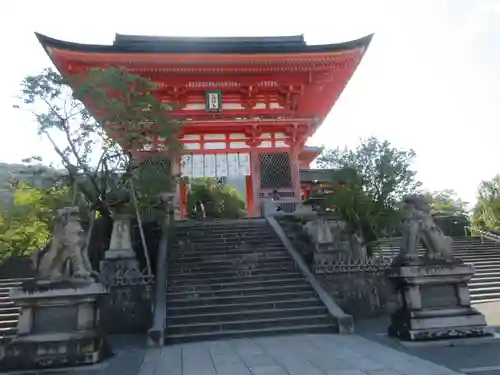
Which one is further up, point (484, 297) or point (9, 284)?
point (9, 284)

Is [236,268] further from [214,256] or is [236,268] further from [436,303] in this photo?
[436,303]

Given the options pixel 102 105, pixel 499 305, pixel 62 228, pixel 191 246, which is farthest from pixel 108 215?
pixel 499 305

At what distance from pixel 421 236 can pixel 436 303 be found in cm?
128

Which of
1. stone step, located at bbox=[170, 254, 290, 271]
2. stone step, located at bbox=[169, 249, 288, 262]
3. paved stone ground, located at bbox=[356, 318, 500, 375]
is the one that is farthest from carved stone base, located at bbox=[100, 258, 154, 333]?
paved stone ground, located at bbox=[356, 318, 500, 375]

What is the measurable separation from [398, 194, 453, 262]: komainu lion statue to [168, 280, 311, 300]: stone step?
122 inches

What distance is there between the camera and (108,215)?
1190cm

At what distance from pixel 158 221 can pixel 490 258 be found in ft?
42.5

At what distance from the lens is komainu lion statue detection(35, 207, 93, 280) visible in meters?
6.95

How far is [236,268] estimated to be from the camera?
11.1m

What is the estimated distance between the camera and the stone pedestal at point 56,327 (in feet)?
21.3

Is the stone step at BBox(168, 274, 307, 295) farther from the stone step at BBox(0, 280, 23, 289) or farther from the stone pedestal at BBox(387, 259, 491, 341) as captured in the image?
the stone step at BBox(0, 280, 23, 289)

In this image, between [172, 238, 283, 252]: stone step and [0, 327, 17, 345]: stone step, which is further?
[172, 238, 283, 252]: stone step

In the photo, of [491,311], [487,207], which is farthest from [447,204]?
[491,311]

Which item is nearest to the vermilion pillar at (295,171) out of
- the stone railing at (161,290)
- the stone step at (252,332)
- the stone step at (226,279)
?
the stone railing at (161,290)
